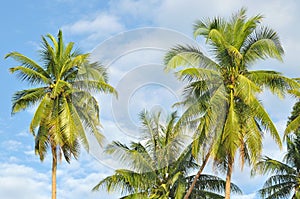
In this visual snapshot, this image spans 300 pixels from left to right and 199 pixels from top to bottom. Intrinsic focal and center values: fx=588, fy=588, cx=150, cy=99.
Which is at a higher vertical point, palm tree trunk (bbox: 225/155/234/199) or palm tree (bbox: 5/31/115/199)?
palm tree (bbox: 5/31/115/199)

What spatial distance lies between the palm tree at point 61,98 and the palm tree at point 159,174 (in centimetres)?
207

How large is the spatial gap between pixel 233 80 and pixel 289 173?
8836mm

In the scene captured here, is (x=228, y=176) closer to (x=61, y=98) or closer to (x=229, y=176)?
(x=229, y=176)

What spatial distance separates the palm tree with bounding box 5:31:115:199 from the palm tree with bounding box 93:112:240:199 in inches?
81.3

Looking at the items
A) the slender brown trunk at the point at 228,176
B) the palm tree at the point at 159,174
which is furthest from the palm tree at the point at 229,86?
the palm tree at the point at 159,174

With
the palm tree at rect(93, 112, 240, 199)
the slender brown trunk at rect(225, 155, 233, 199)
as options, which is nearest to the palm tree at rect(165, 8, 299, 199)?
the slender brown trunk at rect(225, 155, 233, 199)

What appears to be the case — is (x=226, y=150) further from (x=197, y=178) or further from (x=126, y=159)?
(x=126, y=159)

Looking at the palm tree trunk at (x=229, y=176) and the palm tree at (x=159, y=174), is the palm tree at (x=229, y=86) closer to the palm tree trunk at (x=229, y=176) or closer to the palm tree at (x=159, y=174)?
the palm tree trunk at (x=229, y=176)

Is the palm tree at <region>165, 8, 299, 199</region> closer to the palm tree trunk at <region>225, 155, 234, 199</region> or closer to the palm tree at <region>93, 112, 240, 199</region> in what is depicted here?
the palm tree trunk at <region>225, 155, 234, 199</region>

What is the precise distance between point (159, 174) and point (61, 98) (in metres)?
6.53

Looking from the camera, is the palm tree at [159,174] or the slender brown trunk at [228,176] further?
the palm tree at [159,174]

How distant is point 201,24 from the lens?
27.3 metres

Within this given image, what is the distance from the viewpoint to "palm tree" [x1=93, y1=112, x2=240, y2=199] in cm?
2966

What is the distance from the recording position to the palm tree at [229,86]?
25250 millimetres
